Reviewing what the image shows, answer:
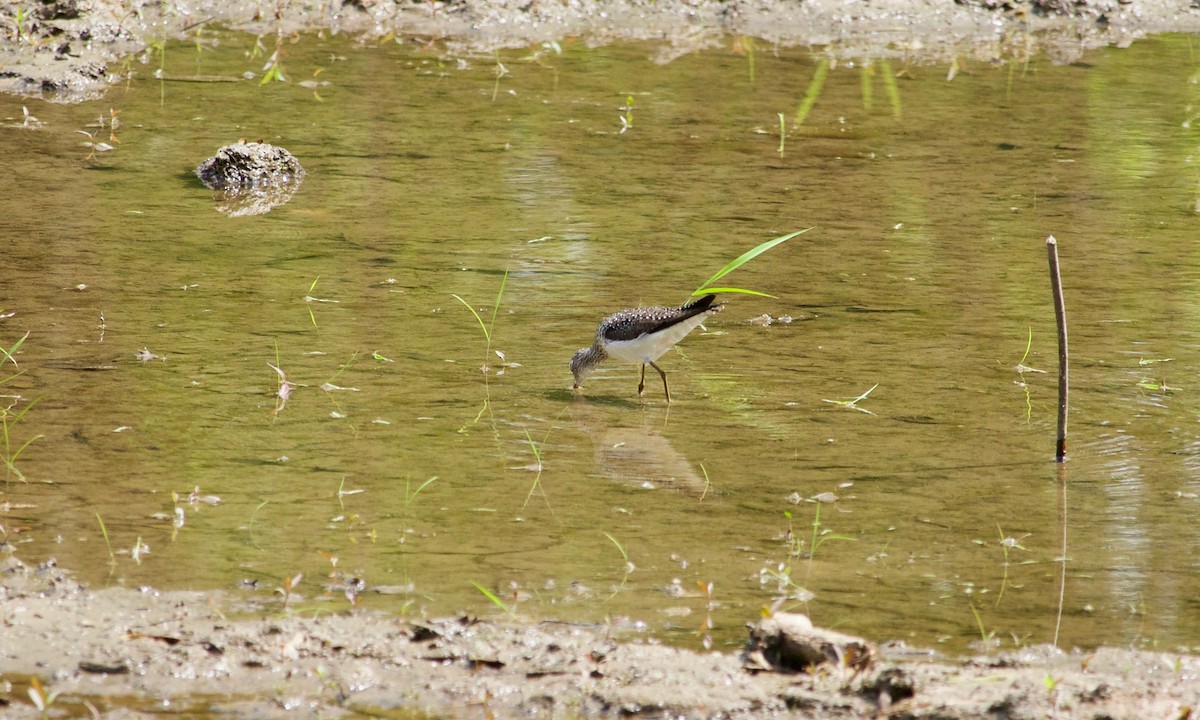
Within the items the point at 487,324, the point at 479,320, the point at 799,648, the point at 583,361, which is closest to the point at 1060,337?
the point at 799,648

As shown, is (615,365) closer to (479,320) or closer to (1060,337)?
(479,320)

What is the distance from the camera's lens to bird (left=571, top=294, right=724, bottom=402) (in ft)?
22.2

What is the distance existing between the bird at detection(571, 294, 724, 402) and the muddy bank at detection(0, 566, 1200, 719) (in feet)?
→ 8.35

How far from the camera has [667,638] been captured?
14.5 feet

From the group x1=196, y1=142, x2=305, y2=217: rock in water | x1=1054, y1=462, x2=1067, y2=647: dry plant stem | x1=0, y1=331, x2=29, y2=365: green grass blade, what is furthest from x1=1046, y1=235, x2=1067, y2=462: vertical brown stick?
x1=196, y1=142, x2=305, y2=217: rock in water

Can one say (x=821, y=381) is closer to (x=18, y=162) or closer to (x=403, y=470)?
(x=403, y=470)

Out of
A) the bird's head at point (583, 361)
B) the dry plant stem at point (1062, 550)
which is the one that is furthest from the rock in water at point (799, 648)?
the bird's head at point (583, 361)

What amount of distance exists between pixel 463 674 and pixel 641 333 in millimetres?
2948

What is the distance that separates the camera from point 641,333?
684cm

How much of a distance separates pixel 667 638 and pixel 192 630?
4.64 feet

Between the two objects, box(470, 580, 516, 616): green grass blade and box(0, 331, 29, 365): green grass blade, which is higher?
box(0, 331, 29, 365): green grass blade

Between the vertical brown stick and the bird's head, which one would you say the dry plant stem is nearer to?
the vertical brown stick

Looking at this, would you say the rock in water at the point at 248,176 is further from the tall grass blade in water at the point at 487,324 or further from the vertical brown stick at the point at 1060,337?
the vertical brown stick at the point at 1060,337

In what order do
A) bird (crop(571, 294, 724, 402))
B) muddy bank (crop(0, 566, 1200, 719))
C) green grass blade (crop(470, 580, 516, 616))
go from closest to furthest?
1. muddy bank (crop(0, 566, 1200, 719))
2. green grass blade (crop(470, 580, 516, 616))
3. bird (crop(571, 294, 724, 402))
